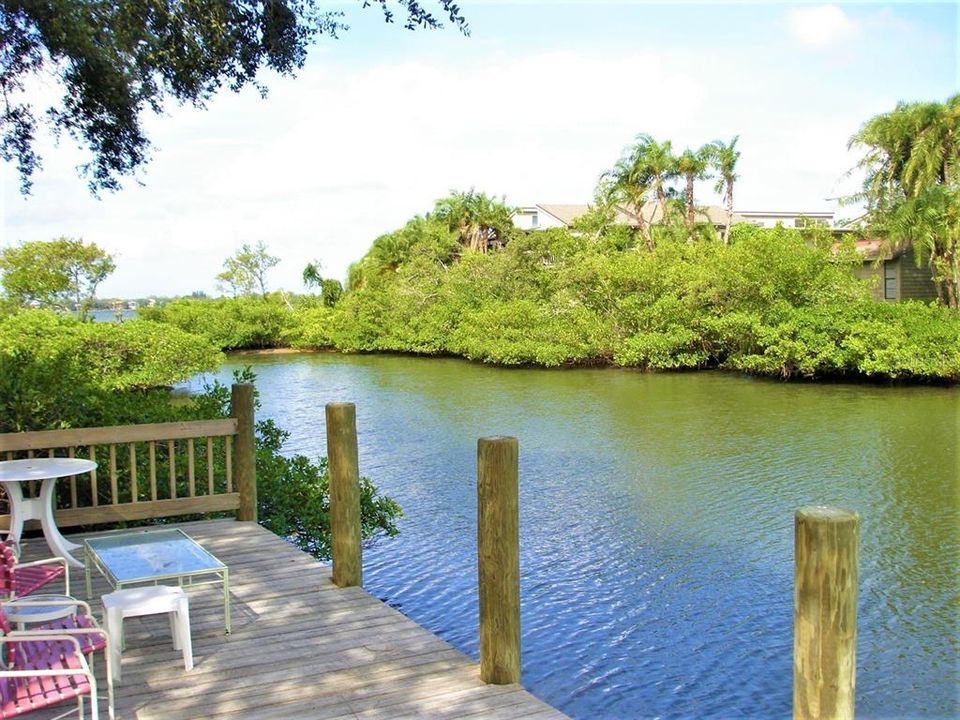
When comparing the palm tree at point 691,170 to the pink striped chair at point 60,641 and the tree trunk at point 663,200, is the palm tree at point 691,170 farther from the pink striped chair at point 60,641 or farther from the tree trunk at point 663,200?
the pink striped chair at point 60,641

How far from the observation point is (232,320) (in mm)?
50469

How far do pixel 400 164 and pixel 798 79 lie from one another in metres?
26.9

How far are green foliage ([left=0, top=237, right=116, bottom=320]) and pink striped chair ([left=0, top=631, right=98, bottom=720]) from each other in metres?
34.6

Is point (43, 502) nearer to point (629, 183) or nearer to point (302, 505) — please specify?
point (302, 505)

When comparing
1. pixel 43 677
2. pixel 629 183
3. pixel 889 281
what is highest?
pixel 629 183

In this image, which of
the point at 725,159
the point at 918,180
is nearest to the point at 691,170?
the point at 725,159

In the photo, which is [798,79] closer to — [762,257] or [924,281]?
[762,257]

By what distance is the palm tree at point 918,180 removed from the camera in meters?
31.0

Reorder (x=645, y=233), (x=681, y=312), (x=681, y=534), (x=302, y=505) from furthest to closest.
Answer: (x=645, y=233)
(x=681, y=312)
(x=681, y=534)
(x=302, y=505)

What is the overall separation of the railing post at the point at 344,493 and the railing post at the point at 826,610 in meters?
3.43

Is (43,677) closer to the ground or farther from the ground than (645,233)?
closer to the ground

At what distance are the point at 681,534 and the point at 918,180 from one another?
1092 inches

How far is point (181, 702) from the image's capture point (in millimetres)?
4191

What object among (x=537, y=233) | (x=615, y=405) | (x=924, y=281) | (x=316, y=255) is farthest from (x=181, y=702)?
(x=316, y=255)
